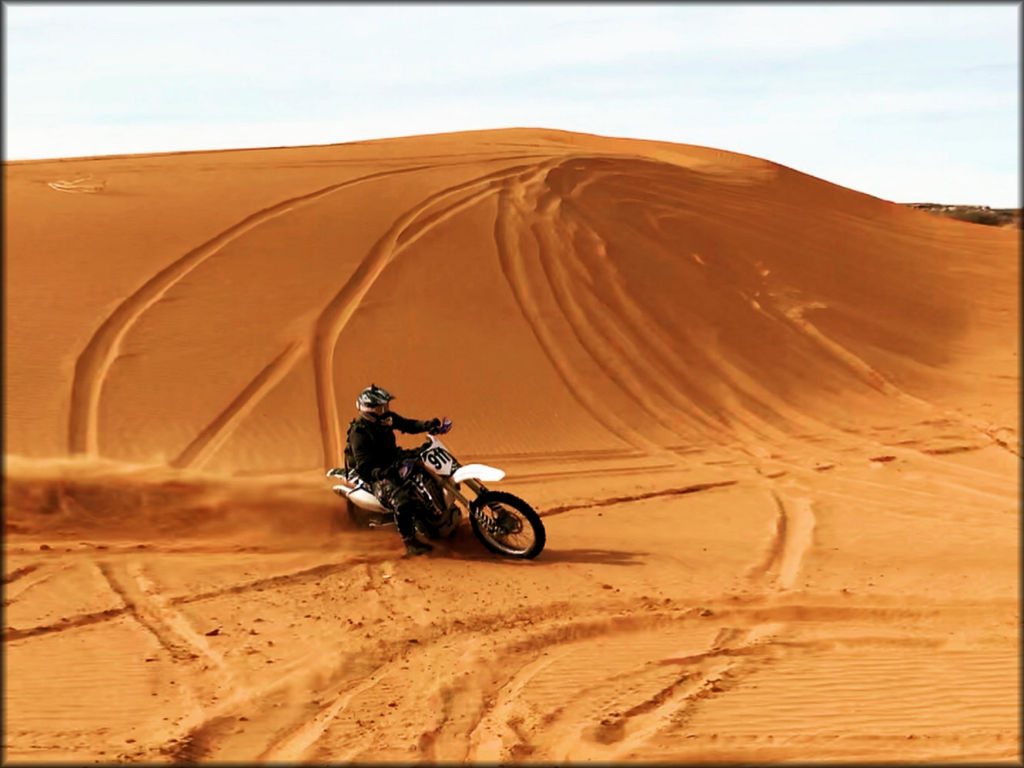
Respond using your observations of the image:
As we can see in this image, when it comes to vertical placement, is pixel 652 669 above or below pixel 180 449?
below

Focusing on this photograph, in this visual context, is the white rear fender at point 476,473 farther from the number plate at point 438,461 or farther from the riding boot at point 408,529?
the riding boot at point 408,529

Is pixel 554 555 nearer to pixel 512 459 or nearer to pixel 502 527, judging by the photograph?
pixel 502 527

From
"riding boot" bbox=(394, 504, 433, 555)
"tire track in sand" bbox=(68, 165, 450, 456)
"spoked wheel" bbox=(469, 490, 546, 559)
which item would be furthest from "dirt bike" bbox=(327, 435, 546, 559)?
"tire track in sand" bbox=(68, 165, 450, 456)

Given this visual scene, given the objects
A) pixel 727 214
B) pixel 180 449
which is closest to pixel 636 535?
pixel 180 449

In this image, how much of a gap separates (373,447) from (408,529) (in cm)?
79

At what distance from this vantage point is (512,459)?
1467cm

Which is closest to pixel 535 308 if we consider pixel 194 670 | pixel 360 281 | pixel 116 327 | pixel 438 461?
pixel 360 281

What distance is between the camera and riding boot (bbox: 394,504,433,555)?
10.1 metres

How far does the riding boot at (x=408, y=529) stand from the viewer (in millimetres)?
10141

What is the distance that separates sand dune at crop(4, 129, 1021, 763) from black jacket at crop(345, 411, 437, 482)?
723 mm

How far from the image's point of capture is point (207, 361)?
1585 cm

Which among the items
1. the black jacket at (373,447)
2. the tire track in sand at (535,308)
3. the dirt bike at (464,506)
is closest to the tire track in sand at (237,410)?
the tire track in sand at (535,308)

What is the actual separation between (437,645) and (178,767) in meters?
2.34

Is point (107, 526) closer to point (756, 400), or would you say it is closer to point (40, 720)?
point (40, 720)
